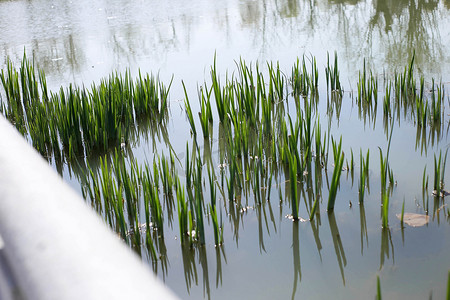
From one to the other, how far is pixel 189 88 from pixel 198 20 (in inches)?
147

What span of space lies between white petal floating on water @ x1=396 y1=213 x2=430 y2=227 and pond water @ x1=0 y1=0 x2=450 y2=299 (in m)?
0.02

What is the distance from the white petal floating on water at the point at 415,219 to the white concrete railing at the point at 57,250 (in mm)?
1947

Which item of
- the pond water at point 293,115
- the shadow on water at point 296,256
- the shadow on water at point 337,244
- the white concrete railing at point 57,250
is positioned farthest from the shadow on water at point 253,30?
the white concrete railing at point 57,250

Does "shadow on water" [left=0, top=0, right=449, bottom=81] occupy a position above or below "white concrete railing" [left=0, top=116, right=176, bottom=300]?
below

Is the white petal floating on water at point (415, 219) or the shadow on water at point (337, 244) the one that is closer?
the shadow on water at point (337, 244)

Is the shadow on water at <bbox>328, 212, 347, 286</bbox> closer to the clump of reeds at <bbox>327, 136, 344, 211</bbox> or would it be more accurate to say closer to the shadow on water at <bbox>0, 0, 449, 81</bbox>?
the clump of reeds at <bbox>327, 136, 344, 211</bbox>

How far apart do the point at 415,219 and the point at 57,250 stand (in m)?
2.06

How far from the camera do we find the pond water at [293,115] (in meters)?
1.93

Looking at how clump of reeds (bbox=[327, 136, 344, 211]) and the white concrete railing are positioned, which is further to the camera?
clump of reeds (bbox=[327, 136, 344, 211])

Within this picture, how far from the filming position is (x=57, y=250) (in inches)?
14.2

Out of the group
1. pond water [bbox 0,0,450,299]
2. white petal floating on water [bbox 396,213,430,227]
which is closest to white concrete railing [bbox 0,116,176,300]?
pond water [bbox 0,0,450,299]

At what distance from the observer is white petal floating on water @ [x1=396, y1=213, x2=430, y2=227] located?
2.17 m

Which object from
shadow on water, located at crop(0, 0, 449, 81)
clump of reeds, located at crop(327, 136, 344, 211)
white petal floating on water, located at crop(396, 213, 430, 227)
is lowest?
white petal floating on water, located at crop(396, 213, 430, 227)

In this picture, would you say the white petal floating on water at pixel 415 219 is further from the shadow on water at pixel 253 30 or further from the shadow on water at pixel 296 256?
the shadow on water at pixel 253 30
